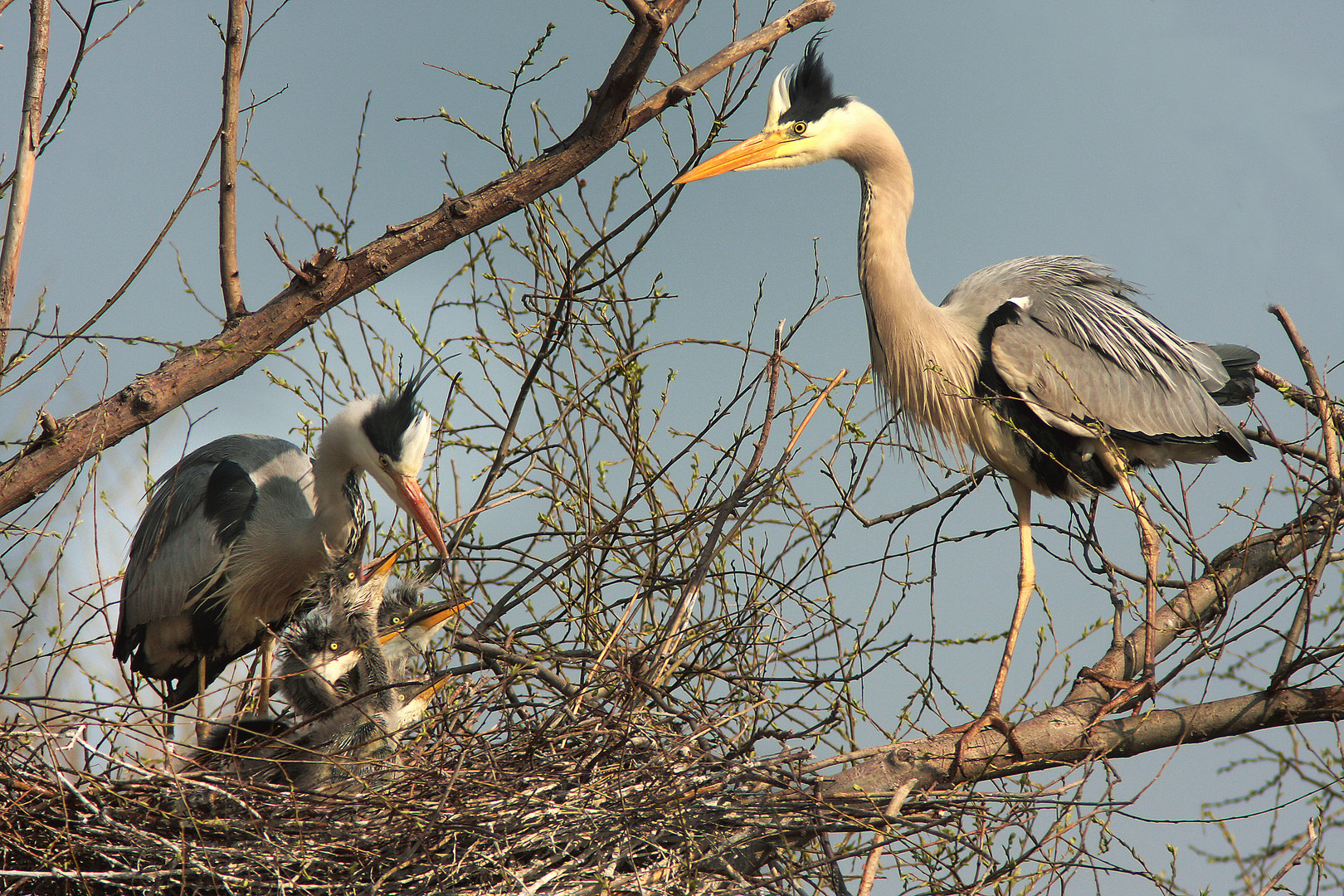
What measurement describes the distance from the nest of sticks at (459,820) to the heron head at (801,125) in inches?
75.6

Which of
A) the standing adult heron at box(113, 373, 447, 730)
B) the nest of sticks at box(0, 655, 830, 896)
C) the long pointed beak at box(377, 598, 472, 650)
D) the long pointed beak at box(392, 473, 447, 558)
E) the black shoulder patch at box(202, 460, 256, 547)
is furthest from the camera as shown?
the black shoulder patch at box(202, 460, 256, 547)

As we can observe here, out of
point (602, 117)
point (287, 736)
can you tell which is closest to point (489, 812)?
point (287, 736)

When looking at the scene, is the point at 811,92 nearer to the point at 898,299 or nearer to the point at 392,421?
the point at 898,299

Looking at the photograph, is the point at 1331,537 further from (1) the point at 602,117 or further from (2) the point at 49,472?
(2) the point at 49,472

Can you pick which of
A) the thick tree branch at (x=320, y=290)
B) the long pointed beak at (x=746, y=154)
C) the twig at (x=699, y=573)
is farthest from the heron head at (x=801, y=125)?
the twig at (x=699, y=573)

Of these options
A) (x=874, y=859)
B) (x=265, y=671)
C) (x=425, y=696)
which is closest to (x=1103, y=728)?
(x=874, y=859)

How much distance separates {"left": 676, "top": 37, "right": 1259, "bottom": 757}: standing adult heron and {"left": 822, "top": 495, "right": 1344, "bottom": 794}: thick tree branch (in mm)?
453

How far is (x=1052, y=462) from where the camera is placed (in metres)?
3.61

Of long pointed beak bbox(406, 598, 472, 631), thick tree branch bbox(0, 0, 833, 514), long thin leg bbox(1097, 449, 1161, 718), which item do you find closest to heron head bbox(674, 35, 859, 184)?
thick tree branch bbox(0, 0, 833, 514)

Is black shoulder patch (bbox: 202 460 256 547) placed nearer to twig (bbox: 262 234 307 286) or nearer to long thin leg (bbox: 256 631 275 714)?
long thin leg (bbox: 256 631 275 714)

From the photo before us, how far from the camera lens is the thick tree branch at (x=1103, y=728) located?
269cm

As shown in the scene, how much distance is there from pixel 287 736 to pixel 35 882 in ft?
2.02

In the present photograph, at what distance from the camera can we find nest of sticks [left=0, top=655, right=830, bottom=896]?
2186 mm

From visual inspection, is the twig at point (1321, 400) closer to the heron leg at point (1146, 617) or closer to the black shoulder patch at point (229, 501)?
the heron leg at point (1146, 617)
